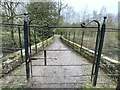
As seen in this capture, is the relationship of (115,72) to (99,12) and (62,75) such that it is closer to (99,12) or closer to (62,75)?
(62,75)

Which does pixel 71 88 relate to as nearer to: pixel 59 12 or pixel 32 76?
pixel 32 76

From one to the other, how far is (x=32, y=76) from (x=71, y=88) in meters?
0.79

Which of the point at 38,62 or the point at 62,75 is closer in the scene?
the point at 62,75

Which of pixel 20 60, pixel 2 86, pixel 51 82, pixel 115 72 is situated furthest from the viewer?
pixel 20 60

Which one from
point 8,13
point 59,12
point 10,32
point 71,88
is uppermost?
point 59,12

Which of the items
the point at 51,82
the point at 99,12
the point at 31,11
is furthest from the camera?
the point at 31,11

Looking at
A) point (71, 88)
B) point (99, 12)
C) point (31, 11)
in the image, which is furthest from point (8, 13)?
point (71, 88)

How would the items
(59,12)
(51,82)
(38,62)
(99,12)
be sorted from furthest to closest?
1. (59,12)
2. (99,12)
3. (38,62)
4. (51,82)

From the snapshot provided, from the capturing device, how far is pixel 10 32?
589 centimetres

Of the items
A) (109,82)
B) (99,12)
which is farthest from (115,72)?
(99,12)

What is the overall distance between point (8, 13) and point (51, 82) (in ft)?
16.2

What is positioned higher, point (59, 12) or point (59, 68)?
point (59, 12)

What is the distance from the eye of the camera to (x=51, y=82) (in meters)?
2.33

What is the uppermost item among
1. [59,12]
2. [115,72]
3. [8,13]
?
[59,12]
